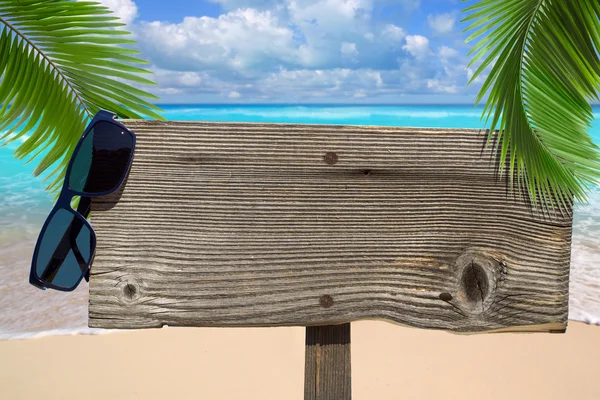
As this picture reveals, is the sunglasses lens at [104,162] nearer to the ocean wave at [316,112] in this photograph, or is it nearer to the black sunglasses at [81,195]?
the black sunglasses at [81,195]

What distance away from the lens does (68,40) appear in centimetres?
135

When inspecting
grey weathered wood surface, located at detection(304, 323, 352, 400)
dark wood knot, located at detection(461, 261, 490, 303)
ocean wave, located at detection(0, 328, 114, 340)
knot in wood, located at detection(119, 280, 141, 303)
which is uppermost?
ocean wave, located at detection(0, 328, 114, 340)

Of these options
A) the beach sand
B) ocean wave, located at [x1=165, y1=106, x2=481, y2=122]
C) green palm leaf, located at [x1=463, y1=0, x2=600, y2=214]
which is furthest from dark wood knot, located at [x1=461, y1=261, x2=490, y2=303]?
ocean wave, located at [x1=165, y1=106, x2=481, y2=122]

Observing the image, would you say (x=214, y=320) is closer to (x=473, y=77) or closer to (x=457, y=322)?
(x=457, y=322)

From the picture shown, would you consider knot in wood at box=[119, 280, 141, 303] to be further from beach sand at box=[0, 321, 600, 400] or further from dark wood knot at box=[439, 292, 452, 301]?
beach sand at box=[0, 321, 600, 400]

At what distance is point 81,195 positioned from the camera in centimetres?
99

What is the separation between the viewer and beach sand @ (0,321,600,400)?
10.8 ft

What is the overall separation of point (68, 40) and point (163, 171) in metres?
0.62

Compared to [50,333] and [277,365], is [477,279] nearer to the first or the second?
[277,365]

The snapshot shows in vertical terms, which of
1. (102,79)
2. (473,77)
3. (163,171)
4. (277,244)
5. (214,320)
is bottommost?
(214,320)

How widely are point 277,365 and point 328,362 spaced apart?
2703 millimetres

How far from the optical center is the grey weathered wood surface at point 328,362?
3.57ft

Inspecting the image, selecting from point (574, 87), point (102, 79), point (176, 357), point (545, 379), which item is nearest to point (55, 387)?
point (176, 357)

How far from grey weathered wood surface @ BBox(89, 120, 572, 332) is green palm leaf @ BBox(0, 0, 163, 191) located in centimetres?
37
